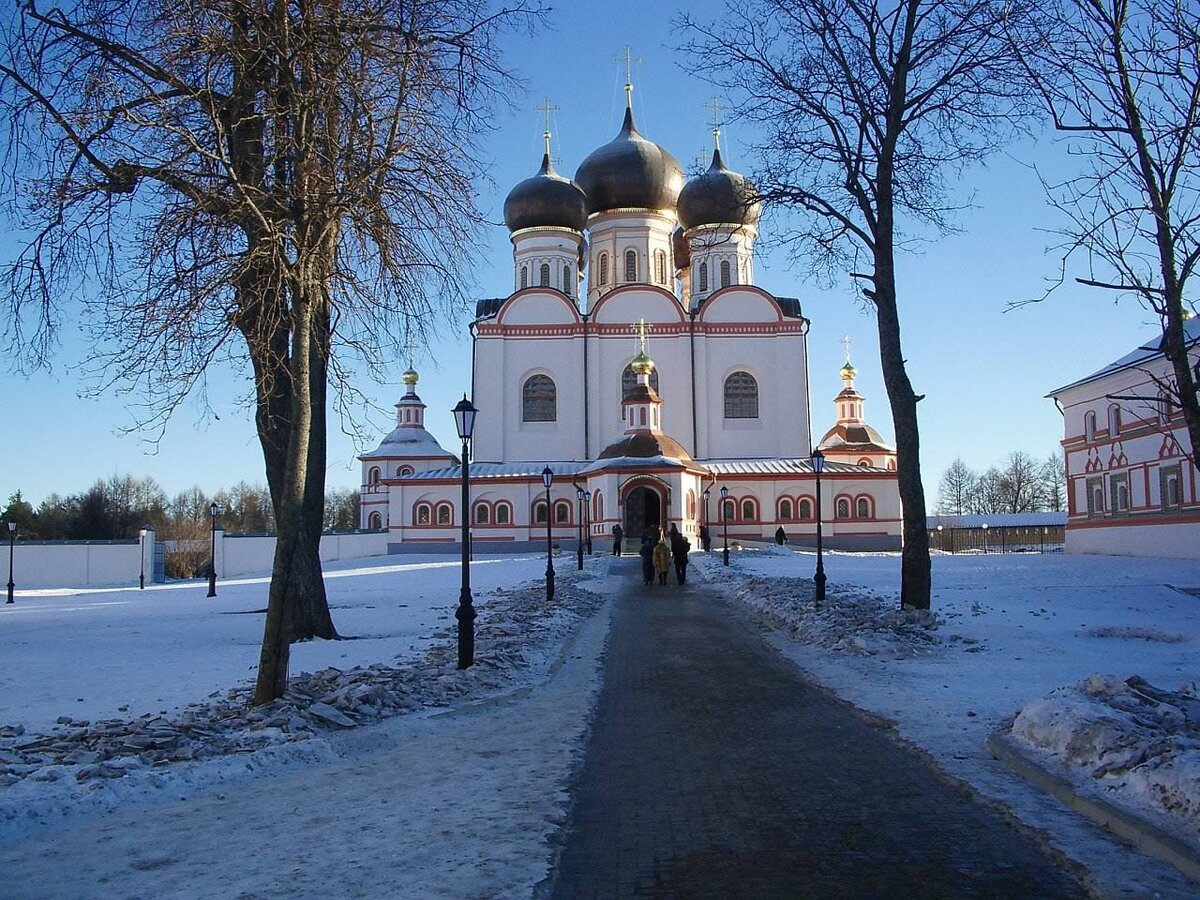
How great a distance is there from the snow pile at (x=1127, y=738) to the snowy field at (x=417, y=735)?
0.07ft

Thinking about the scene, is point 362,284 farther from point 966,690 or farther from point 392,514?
point 392,514

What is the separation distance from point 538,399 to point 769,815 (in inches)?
2004

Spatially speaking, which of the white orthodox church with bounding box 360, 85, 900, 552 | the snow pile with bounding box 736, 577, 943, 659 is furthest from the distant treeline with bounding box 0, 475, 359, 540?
the snow pile with bounding box 736, 577, 943, 659

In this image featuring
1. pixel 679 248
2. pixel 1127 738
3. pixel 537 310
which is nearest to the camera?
pixel 1127 738

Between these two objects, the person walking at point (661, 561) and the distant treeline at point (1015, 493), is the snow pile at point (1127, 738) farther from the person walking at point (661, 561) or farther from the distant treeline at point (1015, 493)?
the distant treeline at point (1015, 493)

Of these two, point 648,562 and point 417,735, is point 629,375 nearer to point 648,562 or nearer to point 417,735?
point 648,562

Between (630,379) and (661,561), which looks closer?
(661,561)

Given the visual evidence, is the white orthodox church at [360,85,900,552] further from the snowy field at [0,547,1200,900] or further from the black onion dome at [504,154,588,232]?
the snowy field at [0,547,1200,900]

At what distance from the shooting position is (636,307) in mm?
56406

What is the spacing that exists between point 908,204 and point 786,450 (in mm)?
40011

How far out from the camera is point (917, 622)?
13688mm

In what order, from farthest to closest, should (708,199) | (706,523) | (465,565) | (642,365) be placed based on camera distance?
(708,199)
(642,365)
(706,523)
(465,565)

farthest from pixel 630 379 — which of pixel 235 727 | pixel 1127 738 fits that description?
pixel 1127 738

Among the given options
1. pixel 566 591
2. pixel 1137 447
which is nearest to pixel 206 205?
pixel 566 591
